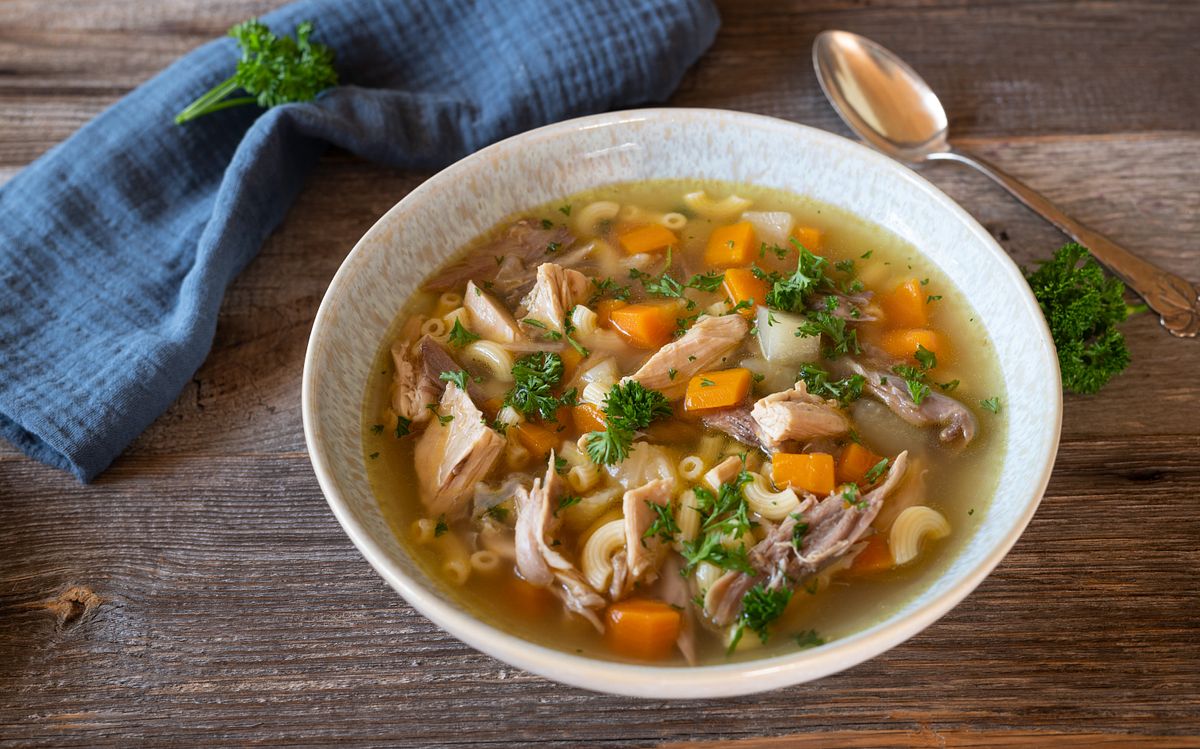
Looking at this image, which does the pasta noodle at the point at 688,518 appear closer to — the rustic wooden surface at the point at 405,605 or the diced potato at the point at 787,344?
the rustic wooden surface at the point at 405,605

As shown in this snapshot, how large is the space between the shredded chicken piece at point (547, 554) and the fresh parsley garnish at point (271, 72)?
1982 millimetres

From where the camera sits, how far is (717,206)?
3.24 meters

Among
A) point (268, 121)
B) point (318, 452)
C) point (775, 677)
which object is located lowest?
point (775, 677)

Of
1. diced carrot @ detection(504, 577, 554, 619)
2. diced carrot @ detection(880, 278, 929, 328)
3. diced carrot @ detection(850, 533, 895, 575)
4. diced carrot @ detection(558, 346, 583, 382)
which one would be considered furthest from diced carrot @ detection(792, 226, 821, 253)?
diced carrot @ detection(504, 577, 554, 619)

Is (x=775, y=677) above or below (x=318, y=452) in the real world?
below

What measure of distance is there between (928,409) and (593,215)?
1271 millimetres

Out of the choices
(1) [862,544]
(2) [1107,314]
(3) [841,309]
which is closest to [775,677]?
(1) [862,544]

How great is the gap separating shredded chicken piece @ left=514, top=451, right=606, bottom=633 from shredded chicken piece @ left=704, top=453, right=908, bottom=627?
0.29 metres

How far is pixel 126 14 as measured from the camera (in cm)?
437

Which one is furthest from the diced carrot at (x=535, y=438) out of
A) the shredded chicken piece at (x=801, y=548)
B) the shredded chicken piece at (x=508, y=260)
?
the shredded chicken piece at (x=801, y=548)

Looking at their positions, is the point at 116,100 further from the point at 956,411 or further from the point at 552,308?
the point at 956,411

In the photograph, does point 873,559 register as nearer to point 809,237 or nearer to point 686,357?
point 686,357

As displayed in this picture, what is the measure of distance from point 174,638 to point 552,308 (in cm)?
138

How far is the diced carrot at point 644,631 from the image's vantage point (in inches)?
88.2
